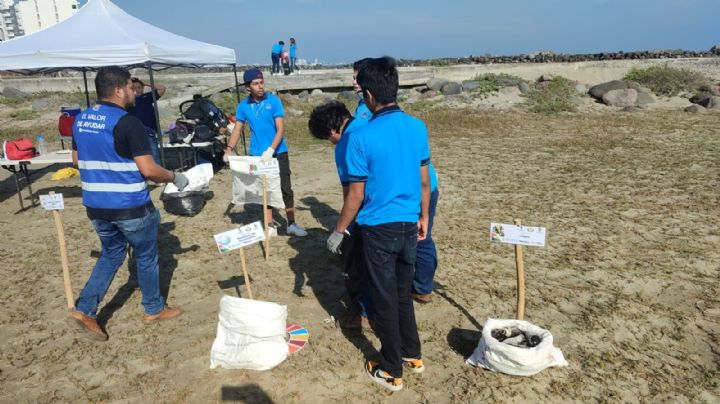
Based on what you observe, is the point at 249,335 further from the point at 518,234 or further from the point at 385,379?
the point at 518,234

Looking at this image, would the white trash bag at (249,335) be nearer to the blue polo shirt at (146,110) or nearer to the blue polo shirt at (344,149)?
the blue polo shirt at (344,149)

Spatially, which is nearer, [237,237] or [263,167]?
[237,237]

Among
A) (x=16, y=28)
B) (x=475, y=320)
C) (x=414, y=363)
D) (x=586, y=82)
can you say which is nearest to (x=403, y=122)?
(x=414, y=363)

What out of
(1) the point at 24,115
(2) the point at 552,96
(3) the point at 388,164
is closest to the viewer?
(3) the point at 388,164

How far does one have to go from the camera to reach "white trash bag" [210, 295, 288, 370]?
9.29ft

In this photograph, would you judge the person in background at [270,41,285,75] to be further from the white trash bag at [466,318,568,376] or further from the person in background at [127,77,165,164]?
the white trash bag at [466,318,568,376]

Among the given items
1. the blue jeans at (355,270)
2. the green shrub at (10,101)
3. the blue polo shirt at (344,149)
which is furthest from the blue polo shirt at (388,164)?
the green shrub at (10,101)

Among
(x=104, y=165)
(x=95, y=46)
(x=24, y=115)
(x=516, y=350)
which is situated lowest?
(x=516, y=350)

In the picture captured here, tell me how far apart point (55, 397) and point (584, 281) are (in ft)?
13.5

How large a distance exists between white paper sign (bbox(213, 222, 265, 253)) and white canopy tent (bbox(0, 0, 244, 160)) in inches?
180

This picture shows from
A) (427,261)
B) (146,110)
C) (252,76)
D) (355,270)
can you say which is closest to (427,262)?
(427,261)

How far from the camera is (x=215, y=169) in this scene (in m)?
8.39

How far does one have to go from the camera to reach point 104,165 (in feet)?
9.57

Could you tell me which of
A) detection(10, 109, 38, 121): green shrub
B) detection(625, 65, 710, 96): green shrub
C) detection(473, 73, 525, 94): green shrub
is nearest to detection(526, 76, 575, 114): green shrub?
detection(473, 73, 525, 94): green shrub
